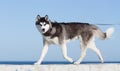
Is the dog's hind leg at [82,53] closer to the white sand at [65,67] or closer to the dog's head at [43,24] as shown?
the white sand at [65,67]

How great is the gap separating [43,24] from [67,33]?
4.34 feet

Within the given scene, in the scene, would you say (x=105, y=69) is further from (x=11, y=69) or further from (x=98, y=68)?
(x=11, y=69)

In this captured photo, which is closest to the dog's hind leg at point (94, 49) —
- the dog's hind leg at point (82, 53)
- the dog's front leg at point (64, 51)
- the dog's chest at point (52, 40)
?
the dog's hind leg at point (82, 53)

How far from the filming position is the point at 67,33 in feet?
51.1

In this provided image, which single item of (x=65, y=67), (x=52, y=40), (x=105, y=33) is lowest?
(x=65, y=67)

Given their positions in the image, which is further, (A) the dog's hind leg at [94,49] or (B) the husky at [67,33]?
(A) the dog's hind leg at [94,49]

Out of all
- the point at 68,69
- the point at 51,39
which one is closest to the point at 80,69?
the point at 68,69

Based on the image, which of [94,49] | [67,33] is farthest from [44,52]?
[94,49]

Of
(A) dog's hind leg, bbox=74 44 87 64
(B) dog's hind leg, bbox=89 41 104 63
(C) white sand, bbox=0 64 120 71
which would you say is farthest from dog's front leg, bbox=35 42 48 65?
(B) dog's hind leg, bbox=89 41 104 63

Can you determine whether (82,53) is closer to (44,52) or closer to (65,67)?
(65,67)

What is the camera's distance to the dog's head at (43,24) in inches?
577

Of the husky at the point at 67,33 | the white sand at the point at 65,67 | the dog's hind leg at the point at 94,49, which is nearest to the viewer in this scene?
the white sand at the point at 65,67

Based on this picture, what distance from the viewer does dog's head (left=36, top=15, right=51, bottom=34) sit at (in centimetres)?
1466

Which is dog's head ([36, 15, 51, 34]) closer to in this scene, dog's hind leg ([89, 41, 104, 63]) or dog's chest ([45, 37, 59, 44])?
dog's chest ([45, 37, 59, 44])
